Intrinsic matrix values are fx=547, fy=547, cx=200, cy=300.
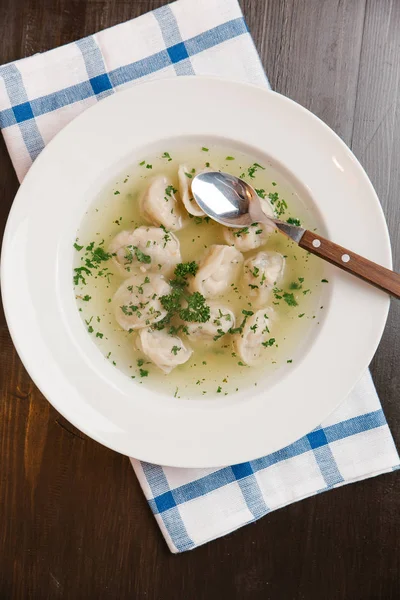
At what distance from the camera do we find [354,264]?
70.6 inches

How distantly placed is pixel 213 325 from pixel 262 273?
10.4 inches

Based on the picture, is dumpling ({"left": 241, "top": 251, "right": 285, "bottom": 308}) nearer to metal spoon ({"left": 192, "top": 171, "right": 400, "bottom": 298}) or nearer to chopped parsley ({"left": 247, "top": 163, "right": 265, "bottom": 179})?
metal spoon ({"left": 192, "top": 171, "right": 400, "bottom": 298})

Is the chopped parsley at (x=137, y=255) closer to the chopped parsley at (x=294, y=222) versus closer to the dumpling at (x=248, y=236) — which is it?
the dumpling at (x=248, y=236)

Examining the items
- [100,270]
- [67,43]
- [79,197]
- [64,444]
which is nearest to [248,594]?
[64,444]

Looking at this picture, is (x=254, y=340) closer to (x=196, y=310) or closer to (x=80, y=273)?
(x=196, y=310)

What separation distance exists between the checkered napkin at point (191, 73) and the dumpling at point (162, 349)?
381 millimetres

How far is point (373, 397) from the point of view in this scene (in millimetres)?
2053

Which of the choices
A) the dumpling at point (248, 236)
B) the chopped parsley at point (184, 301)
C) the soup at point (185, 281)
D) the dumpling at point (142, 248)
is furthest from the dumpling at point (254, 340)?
the dumpling at point (142, 248)

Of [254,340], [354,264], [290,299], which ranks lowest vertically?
[254,340]

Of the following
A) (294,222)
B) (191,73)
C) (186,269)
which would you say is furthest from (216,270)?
(191,73)

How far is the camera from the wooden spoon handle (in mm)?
1775

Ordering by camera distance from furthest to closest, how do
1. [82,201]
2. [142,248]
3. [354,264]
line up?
1. [142,248]
2. [82,201]
3. [354,264]

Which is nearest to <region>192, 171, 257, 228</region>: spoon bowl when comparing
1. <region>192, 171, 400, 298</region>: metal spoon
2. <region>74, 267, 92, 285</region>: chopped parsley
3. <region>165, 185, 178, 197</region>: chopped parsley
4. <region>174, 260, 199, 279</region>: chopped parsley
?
<region>192, 171, 400, 298</region>: metal spoon

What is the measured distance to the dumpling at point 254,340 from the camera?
2010 mm
